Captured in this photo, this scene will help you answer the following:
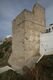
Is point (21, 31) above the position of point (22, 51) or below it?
above

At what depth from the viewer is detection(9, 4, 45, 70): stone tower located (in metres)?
7.89

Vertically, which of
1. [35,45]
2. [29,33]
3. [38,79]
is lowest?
[38,79]

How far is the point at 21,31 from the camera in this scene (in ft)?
26.8

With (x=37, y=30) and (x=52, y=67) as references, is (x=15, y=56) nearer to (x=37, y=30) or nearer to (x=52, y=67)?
(x=37, y=30)

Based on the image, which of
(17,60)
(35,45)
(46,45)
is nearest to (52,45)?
(46,45)

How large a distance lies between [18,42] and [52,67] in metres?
3.98

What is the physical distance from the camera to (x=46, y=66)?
5.06m

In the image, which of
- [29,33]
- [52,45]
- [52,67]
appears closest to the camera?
[52,67]

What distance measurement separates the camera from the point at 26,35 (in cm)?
796

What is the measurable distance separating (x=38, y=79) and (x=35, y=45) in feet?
11.1

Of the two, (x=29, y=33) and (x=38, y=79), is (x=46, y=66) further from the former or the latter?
(x=29, y=33)

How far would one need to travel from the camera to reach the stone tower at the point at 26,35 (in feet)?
25.9

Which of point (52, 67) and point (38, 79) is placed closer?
point (52, 67)

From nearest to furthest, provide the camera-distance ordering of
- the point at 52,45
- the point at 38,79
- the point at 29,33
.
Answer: the point at 38,79, the point at 52,45, the point at 29,33
